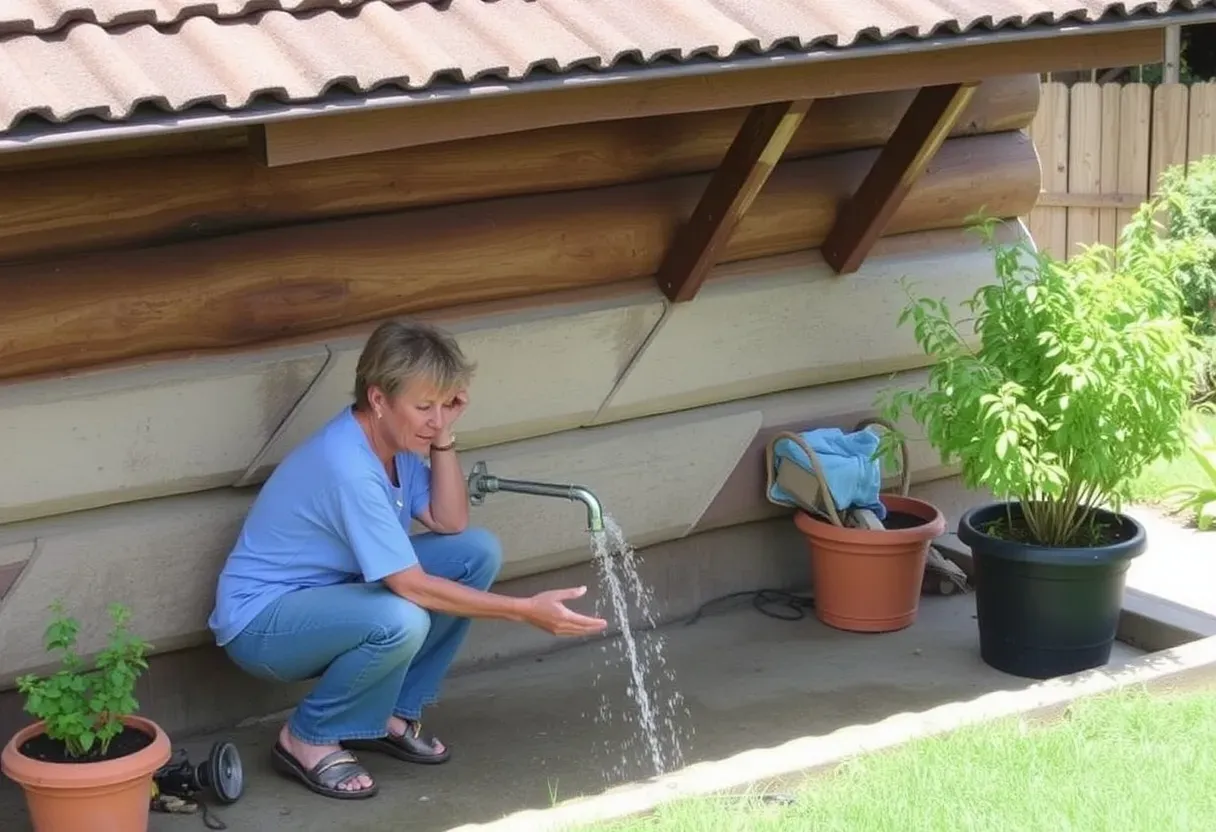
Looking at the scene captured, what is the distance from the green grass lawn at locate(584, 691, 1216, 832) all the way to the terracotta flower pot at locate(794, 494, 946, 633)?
0.97m

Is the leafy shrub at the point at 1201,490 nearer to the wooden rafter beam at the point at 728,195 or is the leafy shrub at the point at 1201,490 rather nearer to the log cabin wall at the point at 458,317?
the log cabin wall at the point at 458,317

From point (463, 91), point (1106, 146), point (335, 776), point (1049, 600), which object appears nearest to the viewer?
point (463, 91)

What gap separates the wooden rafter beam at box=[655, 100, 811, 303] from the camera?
4.94 meters

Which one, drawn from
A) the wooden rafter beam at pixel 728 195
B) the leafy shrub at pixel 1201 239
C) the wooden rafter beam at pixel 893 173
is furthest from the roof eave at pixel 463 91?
the leafy shrub at pixel 1201 239

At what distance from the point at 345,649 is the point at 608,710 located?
1.01 m

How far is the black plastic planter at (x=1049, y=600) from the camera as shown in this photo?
5098 mm

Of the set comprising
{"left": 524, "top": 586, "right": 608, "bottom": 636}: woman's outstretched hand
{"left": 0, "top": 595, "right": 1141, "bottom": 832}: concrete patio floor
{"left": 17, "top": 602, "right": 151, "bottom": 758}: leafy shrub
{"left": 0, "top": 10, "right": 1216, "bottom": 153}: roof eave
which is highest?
{"left": 0, "top": 10, "right": 1216, "bottom": 153}: roof eave

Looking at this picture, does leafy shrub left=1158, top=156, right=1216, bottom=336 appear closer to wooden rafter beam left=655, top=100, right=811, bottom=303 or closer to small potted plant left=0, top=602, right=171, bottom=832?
wooden rafter beam left=655, top=100, right=811, bottom=303

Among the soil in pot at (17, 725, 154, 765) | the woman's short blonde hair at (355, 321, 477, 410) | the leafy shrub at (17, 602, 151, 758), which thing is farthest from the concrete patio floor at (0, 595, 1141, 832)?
the woman's short blonde hair at (355, 321, 477, 410)

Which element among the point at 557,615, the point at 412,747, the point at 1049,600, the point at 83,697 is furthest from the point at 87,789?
the point at 1049,600

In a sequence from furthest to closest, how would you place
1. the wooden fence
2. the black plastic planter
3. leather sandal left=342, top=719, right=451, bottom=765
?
the wooden fence, the black plastic planter, leather sandal left=342, top=719, right=451, bottom=765

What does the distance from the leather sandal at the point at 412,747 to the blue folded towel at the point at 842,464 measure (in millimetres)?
1599

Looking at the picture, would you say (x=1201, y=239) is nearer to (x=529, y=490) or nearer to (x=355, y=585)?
(x=529, y=490)

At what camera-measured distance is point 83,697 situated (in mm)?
4180
